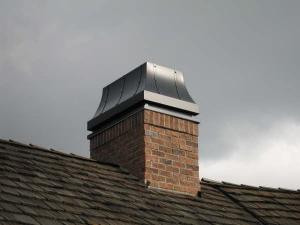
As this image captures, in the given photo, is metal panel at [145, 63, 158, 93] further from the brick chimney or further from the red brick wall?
the red brick wall

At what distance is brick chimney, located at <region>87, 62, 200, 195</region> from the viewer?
11.5 m

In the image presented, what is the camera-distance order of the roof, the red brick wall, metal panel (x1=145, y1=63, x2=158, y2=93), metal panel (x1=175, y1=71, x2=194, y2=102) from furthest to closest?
metal panel (x1=175, y1=71, x2=194, y2=102), metal panel (x1=145, y1=63, x2=158, y2=93), the red brick wall, the roof

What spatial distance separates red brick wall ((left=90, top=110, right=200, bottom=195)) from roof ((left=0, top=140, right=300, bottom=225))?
0.68ft

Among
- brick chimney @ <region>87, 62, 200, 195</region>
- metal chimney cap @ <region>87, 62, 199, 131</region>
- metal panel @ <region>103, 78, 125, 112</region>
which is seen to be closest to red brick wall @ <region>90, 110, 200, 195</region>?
brick chimney @ <region>87, 62, 200, 195</region>

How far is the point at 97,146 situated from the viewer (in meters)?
12.4

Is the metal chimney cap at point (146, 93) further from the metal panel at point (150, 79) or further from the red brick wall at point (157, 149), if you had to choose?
the red brick wall at point (157, 149)

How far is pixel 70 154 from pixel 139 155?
1003 mm

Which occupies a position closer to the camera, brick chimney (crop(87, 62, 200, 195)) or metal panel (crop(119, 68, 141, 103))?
brick chimney (crop(87, 62, 200, 195))

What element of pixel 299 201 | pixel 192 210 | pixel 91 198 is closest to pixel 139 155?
pixel 192 210

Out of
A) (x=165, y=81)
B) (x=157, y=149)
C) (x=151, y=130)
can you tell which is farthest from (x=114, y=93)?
(x=157, y=149)

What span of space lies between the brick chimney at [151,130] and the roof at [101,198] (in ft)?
0.86

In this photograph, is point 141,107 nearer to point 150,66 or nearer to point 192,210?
point 150,66

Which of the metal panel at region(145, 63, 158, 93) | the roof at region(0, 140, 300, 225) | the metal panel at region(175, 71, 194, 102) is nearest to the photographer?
the roof at region(0, 140, 300, 225)

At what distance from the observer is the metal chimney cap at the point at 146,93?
38.6 ft
